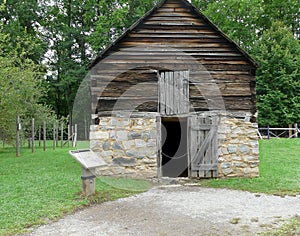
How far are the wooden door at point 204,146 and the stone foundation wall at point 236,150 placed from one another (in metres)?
0.18

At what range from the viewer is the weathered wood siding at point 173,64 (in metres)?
9.09

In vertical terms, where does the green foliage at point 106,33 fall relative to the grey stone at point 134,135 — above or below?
above

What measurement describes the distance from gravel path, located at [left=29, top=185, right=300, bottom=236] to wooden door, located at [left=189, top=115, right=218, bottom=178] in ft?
4.94

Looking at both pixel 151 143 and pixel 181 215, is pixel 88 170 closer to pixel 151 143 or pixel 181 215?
pixel 181 215

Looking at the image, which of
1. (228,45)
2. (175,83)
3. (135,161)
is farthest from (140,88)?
(228,45)

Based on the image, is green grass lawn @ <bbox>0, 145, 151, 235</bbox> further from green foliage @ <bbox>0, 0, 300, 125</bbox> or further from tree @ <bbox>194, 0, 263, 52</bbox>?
tree @ <bbox>194, 0, 263, 52</bbox>

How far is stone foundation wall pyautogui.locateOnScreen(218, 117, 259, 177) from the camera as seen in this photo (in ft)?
29.6

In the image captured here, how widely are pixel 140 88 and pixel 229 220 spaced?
4759mm

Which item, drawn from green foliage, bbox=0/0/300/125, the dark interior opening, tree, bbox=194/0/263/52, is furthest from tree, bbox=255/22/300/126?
the dark interior opening

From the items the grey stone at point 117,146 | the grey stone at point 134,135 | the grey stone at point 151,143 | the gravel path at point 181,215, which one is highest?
the grey stone at point 134,135

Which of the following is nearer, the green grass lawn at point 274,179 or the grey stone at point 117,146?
the green grass lawn at point 274,179

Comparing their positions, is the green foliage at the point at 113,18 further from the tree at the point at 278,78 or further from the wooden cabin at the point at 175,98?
the wooden cabin at the point at 175,98

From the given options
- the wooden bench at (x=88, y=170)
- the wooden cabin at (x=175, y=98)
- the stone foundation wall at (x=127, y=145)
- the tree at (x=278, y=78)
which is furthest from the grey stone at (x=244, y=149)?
the tree at (x=278, y=78)

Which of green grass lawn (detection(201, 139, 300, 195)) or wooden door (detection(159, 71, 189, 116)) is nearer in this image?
green grass lawn (detection(201, 139, 300, 195))
